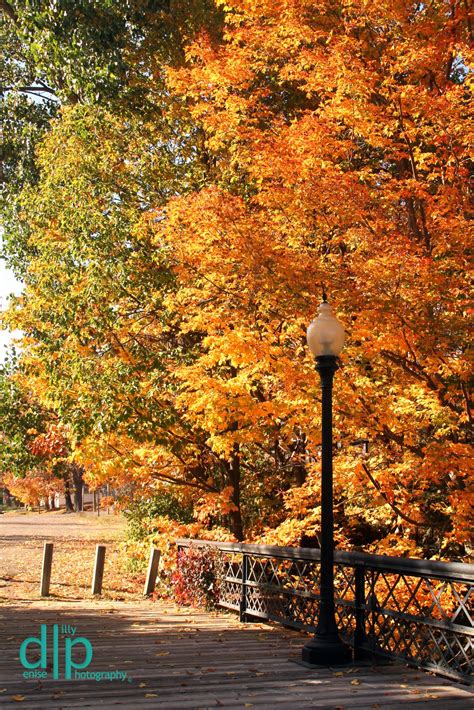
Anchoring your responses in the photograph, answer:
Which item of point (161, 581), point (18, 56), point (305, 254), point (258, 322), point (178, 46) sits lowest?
point (161, 581)

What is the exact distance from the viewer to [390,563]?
7.36m

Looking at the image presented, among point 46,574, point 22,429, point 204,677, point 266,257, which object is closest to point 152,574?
point 46,574

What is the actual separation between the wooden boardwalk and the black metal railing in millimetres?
260

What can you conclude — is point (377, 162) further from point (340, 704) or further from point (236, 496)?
point (340, 704)

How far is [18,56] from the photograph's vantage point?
18.5m

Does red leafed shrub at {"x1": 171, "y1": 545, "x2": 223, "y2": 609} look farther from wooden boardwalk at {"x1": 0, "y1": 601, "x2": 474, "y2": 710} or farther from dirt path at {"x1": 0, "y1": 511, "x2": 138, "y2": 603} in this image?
dirt path at {"x1": 0, "y1": 511, "x2": 138, "y2": 603}

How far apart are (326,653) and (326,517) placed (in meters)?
1.29

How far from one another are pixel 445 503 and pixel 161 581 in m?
6.87

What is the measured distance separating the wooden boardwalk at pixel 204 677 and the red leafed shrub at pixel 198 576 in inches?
84.2

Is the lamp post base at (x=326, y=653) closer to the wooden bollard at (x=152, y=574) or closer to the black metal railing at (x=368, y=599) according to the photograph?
the black metal railing at (x=368, y=599)

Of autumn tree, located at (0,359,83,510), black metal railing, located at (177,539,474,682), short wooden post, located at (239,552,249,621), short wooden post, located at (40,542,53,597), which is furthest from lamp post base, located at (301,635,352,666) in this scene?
short wooden post, located at (40,542,53,597)

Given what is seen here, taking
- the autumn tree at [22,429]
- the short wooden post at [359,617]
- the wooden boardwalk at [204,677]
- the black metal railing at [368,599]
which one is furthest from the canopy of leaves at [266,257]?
the wooden boardwalk at [204,677]

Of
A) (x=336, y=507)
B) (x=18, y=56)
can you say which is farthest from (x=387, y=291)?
(x=18, y=56)

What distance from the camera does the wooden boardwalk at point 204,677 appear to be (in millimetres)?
5648
